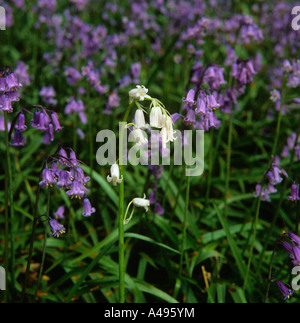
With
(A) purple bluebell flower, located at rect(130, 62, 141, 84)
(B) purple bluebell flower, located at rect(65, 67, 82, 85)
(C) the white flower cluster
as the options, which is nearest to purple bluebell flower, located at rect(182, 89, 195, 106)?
(C) the white flower cluster

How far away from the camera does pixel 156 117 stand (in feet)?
7.32

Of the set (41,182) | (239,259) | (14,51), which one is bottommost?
(239,259)

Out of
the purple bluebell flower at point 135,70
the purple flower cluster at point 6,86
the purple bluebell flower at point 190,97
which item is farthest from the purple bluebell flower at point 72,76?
the purple bluebell flower at point 190,97

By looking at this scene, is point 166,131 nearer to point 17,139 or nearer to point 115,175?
point 115,175

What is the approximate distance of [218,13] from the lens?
28.7ft

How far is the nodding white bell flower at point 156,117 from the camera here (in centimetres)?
222

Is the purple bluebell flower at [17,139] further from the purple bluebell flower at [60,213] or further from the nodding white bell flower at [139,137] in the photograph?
the nodding white bell flower at [139,137]

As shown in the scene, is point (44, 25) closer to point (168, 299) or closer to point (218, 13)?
point (218, 13)

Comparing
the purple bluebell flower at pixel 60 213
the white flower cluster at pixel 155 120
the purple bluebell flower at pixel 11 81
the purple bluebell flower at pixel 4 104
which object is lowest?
the purple bluebell flower at pixel 60 213

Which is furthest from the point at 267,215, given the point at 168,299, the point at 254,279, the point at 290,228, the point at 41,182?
the point at 41,182

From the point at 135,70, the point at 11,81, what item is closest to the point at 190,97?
the point at 11,81

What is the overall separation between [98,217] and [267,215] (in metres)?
2.13

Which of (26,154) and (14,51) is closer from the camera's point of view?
(26,154)

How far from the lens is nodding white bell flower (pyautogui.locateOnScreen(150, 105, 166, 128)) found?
7.30 feet
